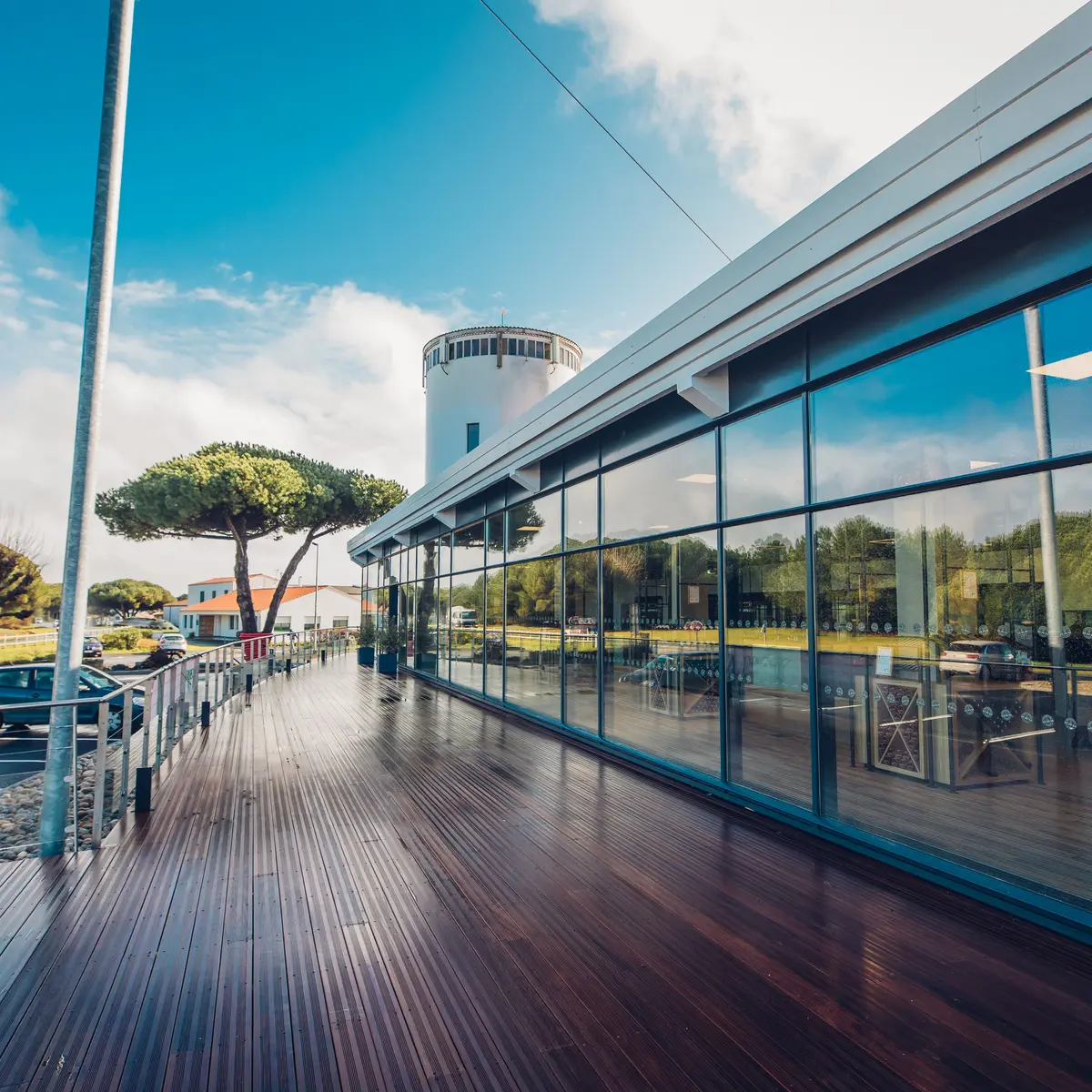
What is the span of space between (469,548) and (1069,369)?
31.9 feet

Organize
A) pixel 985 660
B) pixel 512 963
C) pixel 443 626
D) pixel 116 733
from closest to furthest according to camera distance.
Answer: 1. pixel 512 963
2. pixel 985 660
3. pixel 116 733
4. pixel 443 626

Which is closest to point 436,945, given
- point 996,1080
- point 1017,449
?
point 996,1080

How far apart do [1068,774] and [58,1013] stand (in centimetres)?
455

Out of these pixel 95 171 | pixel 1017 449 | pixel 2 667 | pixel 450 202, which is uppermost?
pixel 450 202

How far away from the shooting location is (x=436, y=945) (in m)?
3.13

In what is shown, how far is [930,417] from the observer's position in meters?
4.00

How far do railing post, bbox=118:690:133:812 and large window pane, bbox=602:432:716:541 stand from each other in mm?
4621

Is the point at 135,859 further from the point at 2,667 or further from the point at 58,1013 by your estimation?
the point at 2,667

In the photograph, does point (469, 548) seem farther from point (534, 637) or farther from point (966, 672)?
point (966, 672)

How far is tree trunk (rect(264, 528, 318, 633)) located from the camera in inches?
1179

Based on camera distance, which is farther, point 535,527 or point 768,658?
point 535,527

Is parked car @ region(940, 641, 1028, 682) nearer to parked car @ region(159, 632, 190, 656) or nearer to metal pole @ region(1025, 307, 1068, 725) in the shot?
metal pole @ region(1025, 307, 1068, 725)

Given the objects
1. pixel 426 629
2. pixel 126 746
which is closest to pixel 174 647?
pixel 426 629

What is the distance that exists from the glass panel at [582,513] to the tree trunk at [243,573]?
2457cm
